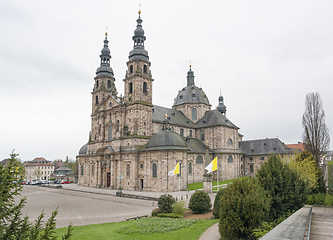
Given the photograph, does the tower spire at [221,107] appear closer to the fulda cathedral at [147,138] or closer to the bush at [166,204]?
the fulda cathedral at [147,138]

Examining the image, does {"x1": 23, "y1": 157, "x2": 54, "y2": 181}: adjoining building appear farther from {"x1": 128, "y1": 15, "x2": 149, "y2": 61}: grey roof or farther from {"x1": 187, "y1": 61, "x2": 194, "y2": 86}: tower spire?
{"x1": 128, "y1": 15, "x2": 149, "y2": 61}: grey roof

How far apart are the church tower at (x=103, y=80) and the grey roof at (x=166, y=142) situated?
69.8 feet

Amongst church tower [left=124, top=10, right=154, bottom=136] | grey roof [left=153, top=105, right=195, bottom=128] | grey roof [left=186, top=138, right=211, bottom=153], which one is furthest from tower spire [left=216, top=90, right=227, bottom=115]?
church tower [left=124, top=10, right=154, bottom=136]

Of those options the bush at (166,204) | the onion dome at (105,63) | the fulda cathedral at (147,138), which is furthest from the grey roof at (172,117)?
the bush at (166,204)

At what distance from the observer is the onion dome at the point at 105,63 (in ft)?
200

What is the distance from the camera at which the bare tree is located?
1392 inches

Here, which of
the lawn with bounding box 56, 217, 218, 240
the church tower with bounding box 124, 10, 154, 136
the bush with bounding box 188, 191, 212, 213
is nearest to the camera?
the lawn with bounding box 56, 217, 218, 240

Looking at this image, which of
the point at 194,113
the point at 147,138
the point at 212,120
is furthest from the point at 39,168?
the point at 212,120

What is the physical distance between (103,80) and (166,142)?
27.0 metres

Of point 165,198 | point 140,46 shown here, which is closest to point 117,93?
point 140,46

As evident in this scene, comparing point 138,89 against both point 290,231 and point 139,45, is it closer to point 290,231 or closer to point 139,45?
point 139,45

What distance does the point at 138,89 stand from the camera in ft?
159

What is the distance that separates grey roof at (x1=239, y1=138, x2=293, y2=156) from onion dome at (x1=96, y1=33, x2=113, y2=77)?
1584 inches

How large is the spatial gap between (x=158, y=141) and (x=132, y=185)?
9.42m
